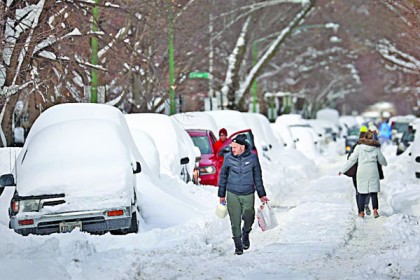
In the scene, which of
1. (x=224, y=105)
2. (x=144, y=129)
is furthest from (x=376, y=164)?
(x=224, y=105)

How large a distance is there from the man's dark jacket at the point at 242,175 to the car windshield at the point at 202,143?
9.97 m

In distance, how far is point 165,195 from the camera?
15.1 metres

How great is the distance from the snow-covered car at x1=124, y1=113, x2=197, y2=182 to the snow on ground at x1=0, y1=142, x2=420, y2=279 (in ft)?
3.20

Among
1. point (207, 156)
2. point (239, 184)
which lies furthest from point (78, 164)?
point (207, 156)

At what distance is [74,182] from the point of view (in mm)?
12383

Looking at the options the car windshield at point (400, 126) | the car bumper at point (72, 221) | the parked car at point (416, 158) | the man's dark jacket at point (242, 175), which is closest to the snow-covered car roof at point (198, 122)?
the parked car at point (416, 158)

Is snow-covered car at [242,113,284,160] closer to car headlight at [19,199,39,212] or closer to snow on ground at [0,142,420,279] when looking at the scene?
snow on ground at [0,142,420,279]

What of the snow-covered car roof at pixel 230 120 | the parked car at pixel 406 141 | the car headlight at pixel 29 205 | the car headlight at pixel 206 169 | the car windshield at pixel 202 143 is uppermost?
the snow-covered car roof at pixel 230 120

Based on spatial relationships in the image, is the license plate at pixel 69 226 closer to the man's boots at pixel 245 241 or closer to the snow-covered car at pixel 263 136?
the man's boots at pixel 245 241

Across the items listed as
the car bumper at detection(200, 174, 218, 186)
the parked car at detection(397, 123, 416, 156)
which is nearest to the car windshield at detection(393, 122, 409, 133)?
the parked car at detection(397, 123, 416, 156)

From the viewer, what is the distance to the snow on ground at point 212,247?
384 inches

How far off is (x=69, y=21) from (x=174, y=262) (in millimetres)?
11864

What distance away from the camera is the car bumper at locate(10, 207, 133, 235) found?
12.1 m

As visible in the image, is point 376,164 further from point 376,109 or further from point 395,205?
point 376,109
